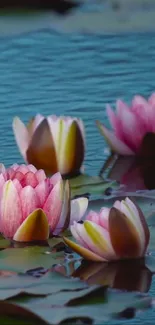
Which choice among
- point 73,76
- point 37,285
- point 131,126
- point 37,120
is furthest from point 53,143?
point 73,76

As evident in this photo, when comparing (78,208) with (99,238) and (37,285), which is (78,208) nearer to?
(99,238)

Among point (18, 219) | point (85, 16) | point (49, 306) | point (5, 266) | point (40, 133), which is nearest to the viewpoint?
point (49, 306)

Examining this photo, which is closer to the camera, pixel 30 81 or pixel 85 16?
pixel 30 81

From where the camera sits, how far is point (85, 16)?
19.4 feet

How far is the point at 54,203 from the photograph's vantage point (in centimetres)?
242

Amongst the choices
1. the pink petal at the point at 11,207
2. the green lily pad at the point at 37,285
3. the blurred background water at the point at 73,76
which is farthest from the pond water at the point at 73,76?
the green lily pad at the point at 37,285

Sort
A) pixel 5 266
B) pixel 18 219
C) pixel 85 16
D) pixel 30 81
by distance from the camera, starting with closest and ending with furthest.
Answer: pixel 5 266 < pixel 18 219 < pixel 30 81 < pixel 85 16

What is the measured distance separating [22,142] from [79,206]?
49 cm

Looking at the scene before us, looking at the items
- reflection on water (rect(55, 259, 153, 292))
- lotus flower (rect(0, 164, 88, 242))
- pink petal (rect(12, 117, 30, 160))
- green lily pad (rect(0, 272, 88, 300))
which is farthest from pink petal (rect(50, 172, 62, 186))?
pink petal (rect(12, 117, 30, 160))

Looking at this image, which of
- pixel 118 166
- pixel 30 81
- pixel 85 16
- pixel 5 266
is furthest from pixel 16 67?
pixel 5 266

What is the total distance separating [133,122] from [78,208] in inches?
19.9

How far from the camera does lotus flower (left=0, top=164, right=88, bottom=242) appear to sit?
2.39m

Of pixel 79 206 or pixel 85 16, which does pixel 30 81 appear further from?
pixel 85 16

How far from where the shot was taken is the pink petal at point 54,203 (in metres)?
2.41
